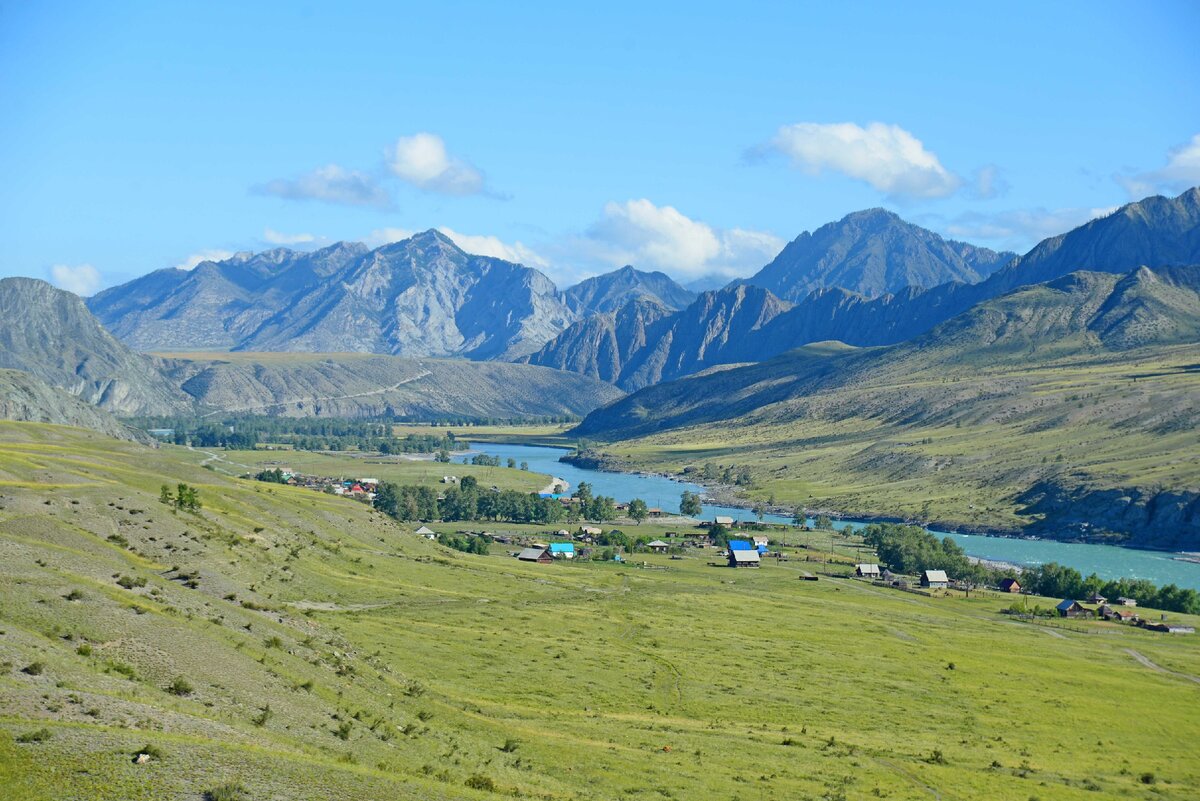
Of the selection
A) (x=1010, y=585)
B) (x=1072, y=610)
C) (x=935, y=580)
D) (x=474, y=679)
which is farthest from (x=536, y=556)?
(x=474, y=679)

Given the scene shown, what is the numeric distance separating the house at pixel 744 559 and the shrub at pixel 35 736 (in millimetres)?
136398

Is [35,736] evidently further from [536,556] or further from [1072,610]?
[1072,610]

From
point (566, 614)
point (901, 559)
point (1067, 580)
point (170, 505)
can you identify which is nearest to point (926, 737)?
point (566, 614)

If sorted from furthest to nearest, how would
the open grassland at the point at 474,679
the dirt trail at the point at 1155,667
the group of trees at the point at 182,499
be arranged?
the dirt trail at the point at 1155,667 → the group of trees at the point at 182,499 → the open grassland at the point at 474,679

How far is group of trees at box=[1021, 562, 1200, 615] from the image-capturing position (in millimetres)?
148250

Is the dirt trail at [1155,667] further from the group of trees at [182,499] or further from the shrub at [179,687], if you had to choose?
the shrub at [179,687]

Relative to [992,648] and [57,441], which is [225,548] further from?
[57,441]

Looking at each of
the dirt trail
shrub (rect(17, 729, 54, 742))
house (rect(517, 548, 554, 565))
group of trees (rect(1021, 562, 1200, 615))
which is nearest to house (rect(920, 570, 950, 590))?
group of trees (rect(1021, 562, 1200, 615))

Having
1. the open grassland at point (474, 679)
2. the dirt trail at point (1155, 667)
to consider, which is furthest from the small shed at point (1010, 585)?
the dirt trail at point (1155, 667)

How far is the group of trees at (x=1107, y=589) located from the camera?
14825 centimetres

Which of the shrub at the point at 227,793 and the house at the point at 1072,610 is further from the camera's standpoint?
the house at the point at 1072,610

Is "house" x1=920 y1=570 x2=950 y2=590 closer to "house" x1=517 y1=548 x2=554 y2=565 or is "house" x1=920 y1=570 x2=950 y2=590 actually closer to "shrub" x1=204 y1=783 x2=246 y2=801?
"house" x1=517 y1=548 x2=554 y2=565

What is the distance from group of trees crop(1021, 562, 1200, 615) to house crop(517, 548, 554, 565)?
6512 centimetres

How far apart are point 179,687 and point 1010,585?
457ft
